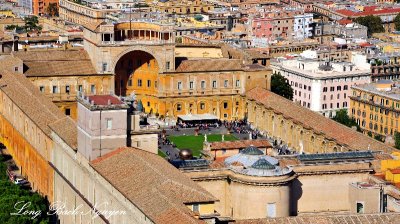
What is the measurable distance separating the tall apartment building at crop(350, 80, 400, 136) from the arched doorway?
21664mm

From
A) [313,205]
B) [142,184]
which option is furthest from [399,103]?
[142,184]

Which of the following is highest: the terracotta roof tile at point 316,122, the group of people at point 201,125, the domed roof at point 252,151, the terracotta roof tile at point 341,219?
the domed roof at point 252,151

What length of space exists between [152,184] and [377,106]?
6661cm

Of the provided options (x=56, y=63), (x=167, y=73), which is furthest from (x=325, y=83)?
(x=56, y=63)

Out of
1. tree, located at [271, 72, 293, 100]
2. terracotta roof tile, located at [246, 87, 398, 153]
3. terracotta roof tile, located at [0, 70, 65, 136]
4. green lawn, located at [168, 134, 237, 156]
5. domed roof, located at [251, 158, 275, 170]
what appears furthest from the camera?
tree, located at [271, 72, 293, 100]

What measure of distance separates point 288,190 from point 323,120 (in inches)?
1442

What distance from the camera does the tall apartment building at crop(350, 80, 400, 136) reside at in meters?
146

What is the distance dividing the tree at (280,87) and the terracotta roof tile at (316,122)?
7.98m

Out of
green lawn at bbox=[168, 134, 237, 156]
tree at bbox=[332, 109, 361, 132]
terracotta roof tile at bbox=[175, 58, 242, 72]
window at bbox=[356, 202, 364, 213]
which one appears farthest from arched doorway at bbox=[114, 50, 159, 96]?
window at bbox=[356, 202, 364, 213]

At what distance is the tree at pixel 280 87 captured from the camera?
511 ft

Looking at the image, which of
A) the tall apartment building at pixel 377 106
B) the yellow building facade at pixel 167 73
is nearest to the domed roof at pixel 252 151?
the tall apartment building at pixel 377 106

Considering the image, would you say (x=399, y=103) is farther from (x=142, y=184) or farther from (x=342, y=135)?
(x=142, y=184)

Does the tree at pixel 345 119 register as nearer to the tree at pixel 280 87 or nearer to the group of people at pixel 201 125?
the tree at pixel 280 87

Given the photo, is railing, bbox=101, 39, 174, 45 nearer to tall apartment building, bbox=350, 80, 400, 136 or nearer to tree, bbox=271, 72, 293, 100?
tree, bbox=271, 72, 293, 100
